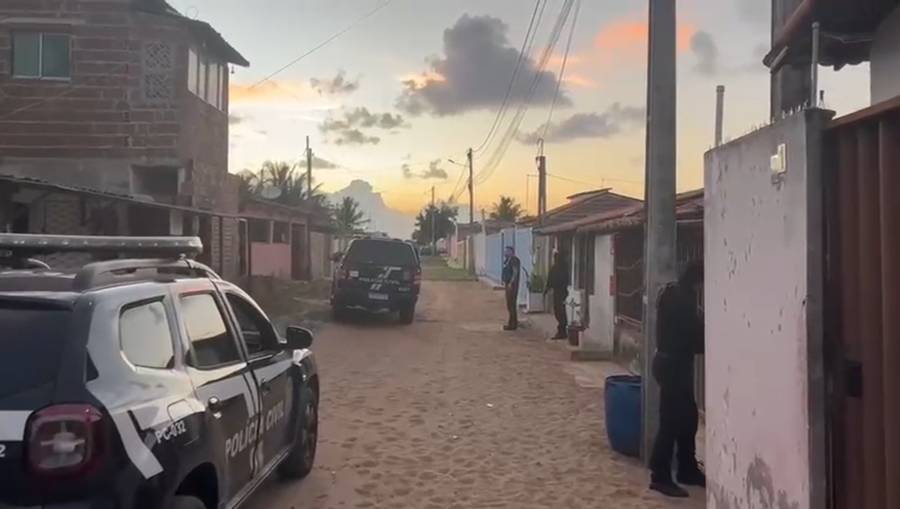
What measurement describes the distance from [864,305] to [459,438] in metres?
5.14

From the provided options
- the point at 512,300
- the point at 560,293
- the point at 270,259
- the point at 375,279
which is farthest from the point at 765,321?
the point at 270,259

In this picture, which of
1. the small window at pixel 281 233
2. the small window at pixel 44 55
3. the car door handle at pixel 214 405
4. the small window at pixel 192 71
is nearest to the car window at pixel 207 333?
the car door handle at pixel 214 405

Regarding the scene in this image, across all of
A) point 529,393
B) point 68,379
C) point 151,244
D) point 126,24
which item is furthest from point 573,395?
point 126,24

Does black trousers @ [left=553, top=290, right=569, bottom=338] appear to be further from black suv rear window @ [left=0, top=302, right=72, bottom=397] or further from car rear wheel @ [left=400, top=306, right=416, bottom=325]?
black suv rear window @ [left=0, top=302, right=72, bottom=397]

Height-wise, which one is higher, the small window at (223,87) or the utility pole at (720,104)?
the small window at (223,87)

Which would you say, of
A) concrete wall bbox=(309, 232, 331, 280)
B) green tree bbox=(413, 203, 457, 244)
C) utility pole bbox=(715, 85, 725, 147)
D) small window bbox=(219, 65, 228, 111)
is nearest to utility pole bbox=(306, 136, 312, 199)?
concrete wall bbox=(309, 232, 331, 280)

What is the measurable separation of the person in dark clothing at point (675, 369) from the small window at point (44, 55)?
15.9 m

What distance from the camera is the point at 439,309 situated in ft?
79.0

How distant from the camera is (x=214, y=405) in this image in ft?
13.3

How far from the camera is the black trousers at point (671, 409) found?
613 cm

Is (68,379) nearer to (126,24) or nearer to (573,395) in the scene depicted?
(573,395)

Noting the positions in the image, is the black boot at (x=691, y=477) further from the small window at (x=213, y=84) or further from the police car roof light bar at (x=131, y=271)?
the small window at (x=213, y=84)

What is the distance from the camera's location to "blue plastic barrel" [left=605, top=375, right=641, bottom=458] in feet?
23.2

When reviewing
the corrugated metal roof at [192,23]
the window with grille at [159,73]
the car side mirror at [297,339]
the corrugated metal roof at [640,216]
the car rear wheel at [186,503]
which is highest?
the corrugated metal roof at [192,23]
